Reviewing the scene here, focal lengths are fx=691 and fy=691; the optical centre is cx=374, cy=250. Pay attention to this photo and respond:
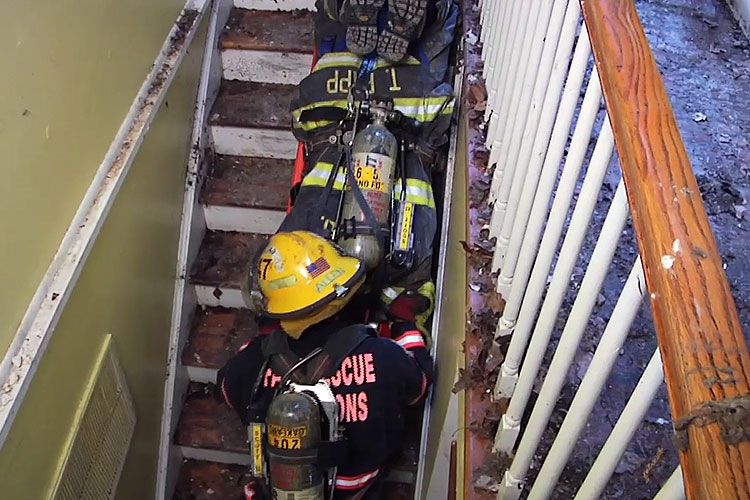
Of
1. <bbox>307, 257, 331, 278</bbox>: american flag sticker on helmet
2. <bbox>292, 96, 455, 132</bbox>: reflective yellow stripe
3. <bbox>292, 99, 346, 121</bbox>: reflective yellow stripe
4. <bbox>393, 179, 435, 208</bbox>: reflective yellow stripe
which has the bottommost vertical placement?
<bbox>307, 257, 331, 278</bbox>: american flag sticker on helmet

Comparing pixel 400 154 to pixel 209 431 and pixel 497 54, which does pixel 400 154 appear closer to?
pixel 497 54

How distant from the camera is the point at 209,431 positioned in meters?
2.88

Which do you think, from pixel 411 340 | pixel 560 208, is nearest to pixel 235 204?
pixel 411 340

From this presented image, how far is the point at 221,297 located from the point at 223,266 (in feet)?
0.44

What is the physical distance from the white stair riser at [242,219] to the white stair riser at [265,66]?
2.09ft

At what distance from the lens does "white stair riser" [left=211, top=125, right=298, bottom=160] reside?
9.95 ft

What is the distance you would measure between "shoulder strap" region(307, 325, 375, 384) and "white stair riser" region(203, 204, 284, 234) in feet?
3.51

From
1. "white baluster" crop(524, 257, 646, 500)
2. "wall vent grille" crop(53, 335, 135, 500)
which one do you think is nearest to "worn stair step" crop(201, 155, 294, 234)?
"wall vent grille" crop(53, 335, 135, 500)

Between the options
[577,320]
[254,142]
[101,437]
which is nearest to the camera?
[577,320]

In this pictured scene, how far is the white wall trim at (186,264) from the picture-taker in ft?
9.18

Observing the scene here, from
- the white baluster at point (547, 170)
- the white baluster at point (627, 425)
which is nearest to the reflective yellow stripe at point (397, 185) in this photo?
the white baluster at point (547, 170)

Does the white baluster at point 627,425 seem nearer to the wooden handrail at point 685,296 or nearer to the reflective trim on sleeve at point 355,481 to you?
the wooden handrail at point 685,296

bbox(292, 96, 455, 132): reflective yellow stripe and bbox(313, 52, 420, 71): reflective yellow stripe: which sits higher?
bbox(313, 52, 420, 71): reflective yellow stripe

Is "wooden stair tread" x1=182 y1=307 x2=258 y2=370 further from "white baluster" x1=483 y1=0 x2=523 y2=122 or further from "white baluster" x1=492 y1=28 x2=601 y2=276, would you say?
"white baluster" x1=492 y1=28 x2=601 y2=276
